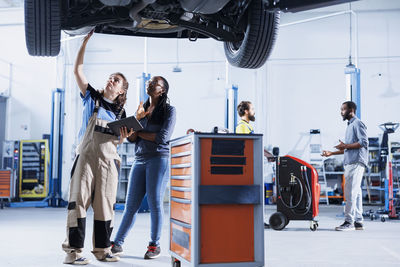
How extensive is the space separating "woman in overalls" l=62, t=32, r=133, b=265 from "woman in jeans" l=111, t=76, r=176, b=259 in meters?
0.17

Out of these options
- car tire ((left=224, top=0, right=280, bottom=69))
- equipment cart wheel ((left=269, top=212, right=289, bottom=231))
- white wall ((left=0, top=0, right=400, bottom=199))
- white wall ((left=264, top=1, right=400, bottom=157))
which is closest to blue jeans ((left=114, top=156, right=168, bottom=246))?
car tire ((left=224, top=0, right=280, bottom=69))

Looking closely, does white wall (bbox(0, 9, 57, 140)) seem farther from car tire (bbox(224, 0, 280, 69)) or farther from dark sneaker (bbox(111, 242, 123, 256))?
car tire (bbox(224, 0, 280, 69))

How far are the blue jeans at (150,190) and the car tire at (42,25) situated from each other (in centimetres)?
98

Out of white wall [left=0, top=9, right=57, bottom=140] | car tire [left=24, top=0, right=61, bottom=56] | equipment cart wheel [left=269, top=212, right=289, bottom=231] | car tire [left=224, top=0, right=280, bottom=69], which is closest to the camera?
car tire [left=24, top=0, right=61, bottom=56]

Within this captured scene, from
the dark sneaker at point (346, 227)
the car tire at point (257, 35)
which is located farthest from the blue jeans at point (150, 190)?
the dark sneaker at point (346, 227)

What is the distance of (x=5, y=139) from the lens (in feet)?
33.2

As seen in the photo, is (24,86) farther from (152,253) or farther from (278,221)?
(152,253)

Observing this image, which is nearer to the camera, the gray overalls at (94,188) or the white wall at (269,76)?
the gray overalls at (94,188)

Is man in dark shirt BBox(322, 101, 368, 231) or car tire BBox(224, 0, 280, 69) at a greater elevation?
car tire BBox(224, 0, 280, 69)

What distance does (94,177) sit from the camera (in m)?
2.74

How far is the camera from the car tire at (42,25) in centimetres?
253

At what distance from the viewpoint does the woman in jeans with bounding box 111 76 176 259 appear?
115 inches

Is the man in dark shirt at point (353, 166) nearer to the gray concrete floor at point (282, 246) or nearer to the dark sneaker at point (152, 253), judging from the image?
the gray concrete floor at point (282, 246)

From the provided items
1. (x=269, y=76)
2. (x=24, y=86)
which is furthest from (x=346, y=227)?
(x=24, y=86)
